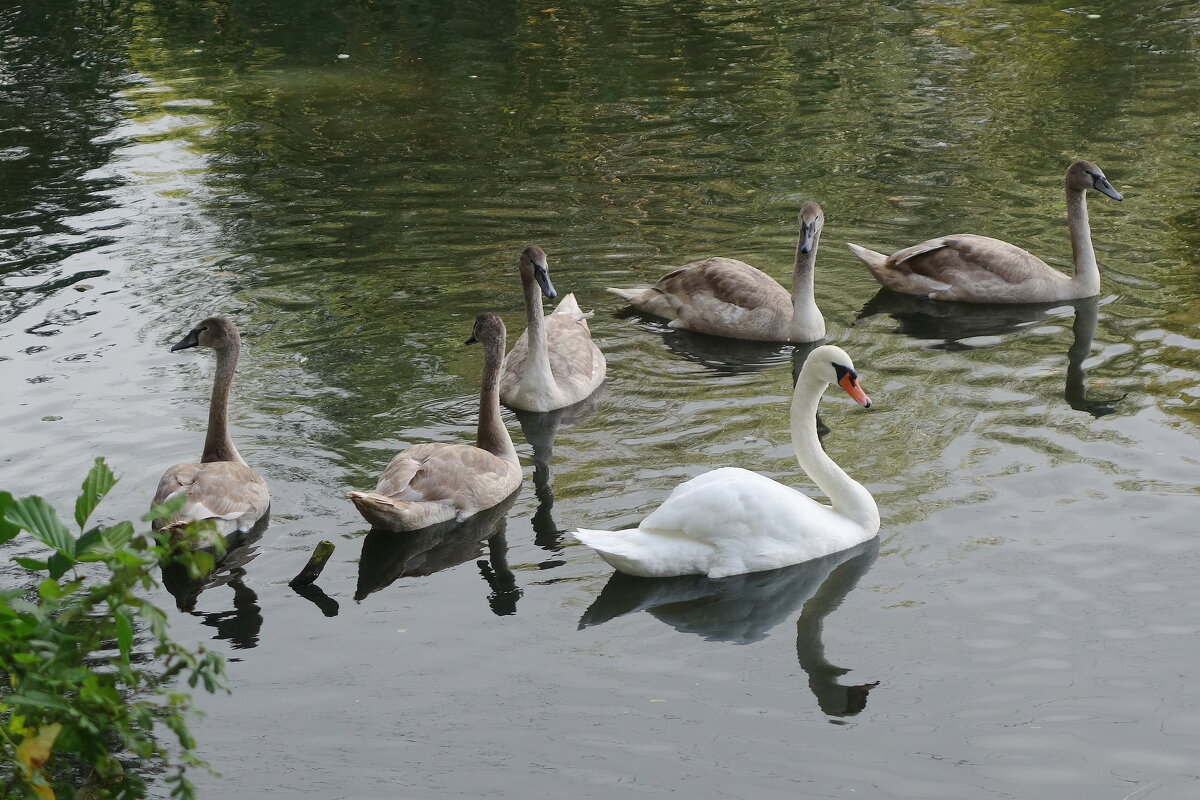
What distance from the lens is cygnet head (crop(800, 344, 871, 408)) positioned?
824 centimetres

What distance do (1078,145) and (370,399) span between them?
9.37 m

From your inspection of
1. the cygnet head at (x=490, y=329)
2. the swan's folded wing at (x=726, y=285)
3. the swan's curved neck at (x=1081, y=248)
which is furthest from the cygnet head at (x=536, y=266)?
the swan's curved neck at (x=1081, y=248)

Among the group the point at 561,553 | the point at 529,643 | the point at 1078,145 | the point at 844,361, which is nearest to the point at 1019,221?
the point at 1078,145

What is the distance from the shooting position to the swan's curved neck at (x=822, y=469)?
26.6 feet

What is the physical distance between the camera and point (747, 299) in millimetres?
11625

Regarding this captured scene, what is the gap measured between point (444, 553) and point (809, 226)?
15.2ft

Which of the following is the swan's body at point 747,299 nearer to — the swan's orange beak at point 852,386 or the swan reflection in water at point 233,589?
the swan's orange beak at point 852,386

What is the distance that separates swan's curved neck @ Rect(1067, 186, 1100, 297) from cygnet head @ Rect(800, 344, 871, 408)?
4662mm

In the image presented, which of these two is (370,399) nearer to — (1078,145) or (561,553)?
(561,553)

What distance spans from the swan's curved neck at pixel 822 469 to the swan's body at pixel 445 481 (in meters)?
1.87

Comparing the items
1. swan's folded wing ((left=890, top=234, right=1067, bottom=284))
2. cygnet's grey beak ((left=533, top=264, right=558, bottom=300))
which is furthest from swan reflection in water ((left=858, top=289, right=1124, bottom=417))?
cygnet's grey beak ((left=533, top=264, right=558, bottom=300))

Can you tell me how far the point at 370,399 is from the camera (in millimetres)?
10234

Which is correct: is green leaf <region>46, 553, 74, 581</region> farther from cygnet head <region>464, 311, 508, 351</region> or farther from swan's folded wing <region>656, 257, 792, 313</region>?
swan's folded wing <region>656, 257, 792, 313</region>

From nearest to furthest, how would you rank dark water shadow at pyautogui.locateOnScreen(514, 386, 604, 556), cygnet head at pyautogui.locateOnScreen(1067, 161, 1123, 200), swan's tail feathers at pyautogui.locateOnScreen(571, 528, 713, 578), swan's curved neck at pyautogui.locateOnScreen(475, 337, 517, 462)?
swan's tail feathers at pyautogui.locateOnScreen(571, 528, 713, 578)
dark water shadow at pyautogui.locateOnScreen(514, 386, 604, 556)
swan's curved neck at pyautogui.locateOnScreen(475, 337, 517, 462)
cygnet head at pyautogui.locateOnScreen(1067, 161, 1123, 200)
